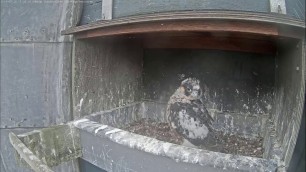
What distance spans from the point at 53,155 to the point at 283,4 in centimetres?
172

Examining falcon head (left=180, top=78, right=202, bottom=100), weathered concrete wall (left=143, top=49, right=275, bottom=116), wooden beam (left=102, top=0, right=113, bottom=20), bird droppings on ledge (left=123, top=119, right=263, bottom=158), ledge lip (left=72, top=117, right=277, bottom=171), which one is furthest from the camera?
weathered concrete wall (left=143, top=49, right=275, bottom=116)

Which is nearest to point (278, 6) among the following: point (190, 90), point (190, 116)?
point (190, 90)

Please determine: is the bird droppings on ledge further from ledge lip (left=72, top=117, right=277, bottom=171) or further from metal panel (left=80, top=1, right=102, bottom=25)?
metal panel (left=80, top=1, right=102, bottom=25)

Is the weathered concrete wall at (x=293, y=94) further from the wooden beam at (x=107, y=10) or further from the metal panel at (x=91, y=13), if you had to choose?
the metal panel at (x=91, y=13)

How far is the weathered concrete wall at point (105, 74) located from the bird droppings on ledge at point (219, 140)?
283mm

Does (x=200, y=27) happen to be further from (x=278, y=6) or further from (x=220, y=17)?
(x=278, y=6)

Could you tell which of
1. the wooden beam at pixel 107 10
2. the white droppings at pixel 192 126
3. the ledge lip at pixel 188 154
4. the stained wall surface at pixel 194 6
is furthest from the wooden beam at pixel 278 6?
the wooden beam at pixel 107 10

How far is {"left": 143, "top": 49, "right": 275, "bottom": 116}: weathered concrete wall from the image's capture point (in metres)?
2.45

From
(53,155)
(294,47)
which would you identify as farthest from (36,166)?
(294,47)

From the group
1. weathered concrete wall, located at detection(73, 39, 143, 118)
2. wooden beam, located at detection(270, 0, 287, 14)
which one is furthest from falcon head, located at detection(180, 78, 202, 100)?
weathered concrete wall, located at detection(73, 39, 143, 118)

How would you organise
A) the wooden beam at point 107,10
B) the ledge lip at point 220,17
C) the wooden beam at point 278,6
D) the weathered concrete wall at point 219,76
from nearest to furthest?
1. the ledge lip at point 220,17
2. the wooden beam at point 278,6
3. the wooden beam at point 107,10
4. the weathered concrete wall at point 219,76

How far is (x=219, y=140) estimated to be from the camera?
2.38 metres

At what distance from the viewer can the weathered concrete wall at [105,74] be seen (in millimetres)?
2211

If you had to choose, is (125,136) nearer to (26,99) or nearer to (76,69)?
(76,69)
